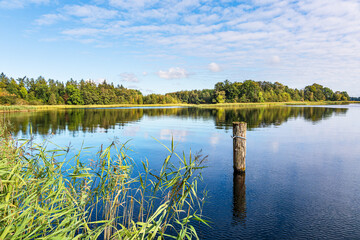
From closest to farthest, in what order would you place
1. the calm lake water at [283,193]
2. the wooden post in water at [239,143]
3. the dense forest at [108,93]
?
the calm lake water at [283,193] < the wooden post in water at [239,143] < the dense forest at [108,93]

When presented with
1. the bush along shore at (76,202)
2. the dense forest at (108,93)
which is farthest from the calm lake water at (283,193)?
the dense forest at (108,93)

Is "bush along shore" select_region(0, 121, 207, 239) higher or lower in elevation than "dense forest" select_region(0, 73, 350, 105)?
lower

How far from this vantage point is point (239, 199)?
20.2 feet

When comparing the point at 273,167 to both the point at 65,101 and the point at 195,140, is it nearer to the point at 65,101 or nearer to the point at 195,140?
the point at 195,140

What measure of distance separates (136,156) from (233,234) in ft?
22.2

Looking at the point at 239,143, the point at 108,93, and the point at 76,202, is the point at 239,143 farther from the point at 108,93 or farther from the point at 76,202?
the point at 108,93

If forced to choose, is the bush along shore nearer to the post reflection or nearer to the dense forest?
the post reflection

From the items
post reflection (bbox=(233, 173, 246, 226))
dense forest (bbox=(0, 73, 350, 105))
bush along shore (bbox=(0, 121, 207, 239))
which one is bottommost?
post reflection (bbox=(233, 173, 246, 226))

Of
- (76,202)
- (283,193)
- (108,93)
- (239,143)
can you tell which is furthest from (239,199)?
(108,93)

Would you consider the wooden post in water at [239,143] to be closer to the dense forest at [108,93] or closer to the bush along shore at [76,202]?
the bush along shore at [76,202]

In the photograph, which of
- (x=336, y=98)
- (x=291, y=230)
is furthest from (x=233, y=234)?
(x=336, y=98)

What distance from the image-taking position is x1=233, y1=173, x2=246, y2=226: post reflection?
17.0 feet

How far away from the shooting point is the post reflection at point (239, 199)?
204 inches

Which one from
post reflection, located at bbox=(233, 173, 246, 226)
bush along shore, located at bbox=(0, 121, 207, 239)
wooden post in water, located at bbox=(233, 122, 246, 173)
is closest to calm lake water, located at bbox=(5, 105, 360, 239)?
post reflection, located at bbox=(233, 173, 246, 226)
